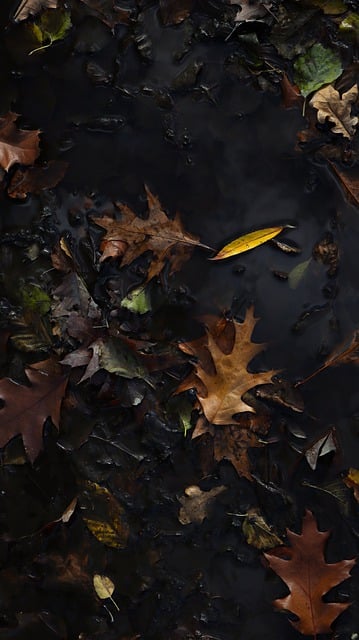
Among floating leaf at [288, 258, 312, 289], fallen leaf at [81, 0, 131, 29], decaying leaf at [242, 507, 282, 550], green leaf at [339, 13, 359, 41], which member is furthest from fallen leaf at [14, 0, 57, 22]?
decaying leaf at [242, 507, 282, 550]

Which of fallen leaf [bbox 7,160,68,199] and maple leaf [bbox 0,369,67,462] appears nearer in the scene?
maple leaf [bbox 0,369,67,462]

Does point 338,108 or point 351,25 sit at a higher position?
point 351,25

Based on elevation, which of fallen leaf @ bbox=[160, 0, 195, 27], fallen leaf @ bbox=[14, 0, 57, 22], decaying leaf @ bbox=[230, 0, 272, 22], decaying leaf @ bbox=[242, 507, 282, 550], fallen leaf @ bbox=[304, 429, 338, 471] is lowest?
decaying leaf @ bbox=[242, 507, 282, 550]

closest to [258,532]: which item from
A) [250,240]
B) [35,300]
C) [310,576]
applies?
[310,576]

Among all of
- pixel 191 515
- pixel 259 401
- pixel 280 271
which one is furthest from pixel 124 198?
pixel 191 515

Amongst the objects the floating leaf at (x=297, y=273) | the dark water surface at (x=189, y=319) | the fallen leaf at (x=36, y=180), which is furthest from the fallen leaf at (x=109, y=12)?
the floating leaf at (x=297, y=273)

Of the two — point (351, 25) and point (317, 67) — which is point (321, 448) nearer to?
point (317, 67)

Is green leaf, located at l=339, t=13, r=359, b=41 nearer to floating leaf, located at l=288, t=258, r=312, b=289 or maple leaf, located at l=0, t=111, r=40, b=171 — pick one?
floating leaf, located at l=288, t=258, r=312, b=289
